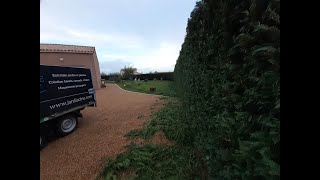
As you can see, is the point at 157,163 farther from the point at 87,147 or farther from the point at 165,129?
the point at 87,147

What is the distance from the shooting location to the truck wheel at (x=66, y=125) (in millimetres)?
9454

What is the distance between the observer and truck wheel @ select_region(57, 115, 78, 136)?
372 inches

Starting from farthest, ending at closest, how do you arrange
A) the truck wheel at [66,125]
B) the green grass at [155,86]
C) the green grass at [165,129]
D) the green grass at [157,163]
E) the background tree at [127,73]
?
the background tree at [127,73]
the green grass at [155,86]
the truck wheel at [66,125]
the green grass at [165,129]
the green grass at [157,163]

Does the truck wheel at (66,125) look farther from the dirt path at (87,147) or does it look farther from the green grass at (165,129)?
the green grass at (165,129)

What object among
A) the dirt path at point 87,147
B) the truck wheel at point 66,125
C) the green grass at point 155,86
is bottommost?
the dirt path at point 87,147

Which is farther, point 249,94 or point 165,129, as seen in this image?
point 165,129

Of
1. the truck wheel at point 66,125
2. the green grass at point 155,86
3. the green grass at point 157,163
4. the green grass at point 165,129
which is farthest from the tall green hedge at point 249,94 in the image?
the green grass at point 155,86

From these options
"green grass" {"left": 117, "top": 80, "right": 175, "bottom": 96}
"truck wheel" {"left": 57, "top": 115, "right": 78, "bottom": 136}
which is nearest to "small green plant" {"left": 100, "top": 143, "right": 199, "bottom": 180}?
"truck wheel" {"left": 57, "top": 115, "right": 78, "bottom": 136}

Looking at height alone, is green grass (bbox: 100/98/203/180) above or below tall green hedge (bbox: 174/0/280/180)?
below

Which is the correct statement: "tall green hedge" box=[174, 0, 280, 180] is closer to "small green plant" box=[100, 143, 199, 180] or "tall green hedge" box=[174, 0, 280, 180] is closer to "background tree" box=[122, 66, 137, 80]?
"small green plant" box=[100, 143, 199, 180]

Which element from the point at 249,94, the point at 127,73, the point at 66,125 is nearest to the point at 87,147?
the point at 66,125

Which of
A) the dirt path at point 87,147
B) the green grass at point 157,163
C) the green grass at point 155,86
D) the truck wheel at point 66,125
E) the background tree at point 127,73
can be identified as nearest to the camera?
Answer: the green grass at point 157,163

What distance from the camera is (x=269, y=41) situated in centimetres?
195

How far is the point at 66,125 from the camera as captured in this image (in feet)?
32.4
